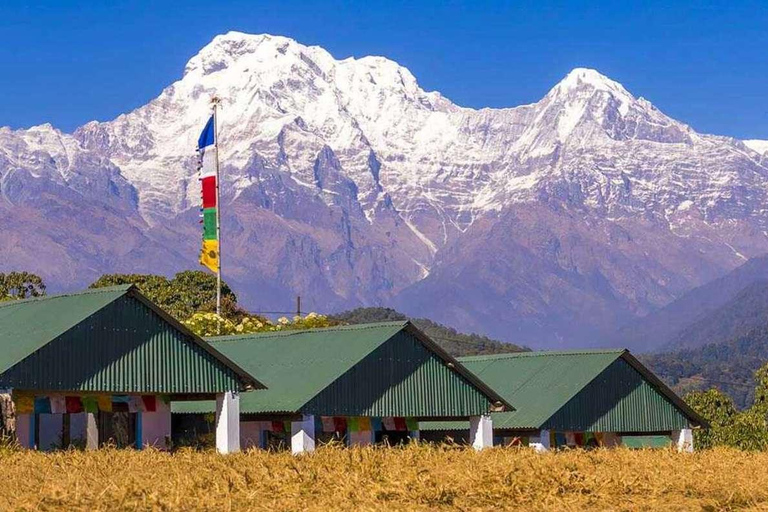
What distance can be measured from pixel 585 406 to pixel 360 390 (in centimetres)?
1095

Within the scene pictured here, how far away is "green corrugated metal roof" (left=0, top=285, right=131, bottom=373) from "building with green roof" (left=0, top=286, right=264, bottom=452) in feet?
0.15

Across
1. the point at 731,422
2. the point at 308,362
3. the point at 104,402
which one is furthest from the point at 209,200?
the point at 731,422

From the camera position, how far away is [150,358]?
46.8 meters

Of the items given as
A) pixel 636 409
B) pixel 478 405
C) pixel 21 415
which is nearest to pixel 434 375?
pixel 478 405

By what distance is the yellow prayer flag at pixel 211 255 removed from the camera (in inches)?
2958

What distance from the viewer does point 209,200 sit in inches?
2945

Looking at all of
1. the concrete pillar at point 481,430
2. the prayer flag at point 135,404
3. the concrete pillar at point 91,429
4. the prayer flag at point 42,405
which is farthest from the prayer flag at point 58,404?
the concrete pillar at point 481,430

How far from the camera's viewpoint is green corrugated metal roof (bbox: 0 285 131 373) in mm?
44656

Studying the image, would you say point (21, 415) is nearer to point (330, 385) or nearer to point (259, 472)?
point (330, 385)

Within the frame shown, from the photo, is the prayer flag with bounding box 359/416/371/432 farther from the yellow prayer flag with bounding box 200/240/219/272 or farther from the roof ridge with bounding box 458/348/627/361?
the yellow prayer flag with bounding box 200/240/219/272

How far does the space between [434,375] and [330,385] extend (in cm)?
469

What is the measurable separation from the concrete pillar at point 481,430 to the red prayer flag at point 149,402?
11.9m

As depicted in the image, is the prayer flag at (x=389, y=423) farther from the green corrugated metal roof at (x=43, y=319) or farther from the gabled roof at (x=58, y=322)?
the green corrugated metal roof at (x=43, y=319)

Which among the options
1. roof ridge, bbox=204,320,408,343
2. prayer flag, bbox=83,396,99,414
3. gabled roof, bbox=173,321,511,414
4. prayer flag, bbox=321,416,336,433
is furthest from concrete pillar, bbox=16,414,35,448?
roof ridge, bbox=204,320,408,343
